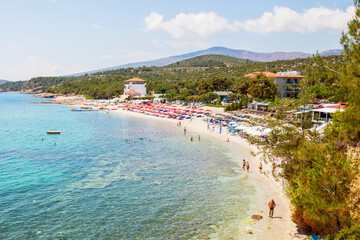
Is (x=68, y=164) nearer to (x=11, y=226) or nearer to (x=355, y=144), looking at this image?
(x=11, y=226)

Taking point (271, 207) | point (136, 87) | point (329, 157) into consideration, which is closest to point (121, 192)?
point (271, 207)

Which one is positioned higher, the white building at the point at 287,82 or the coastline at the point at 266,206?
the white building at the point at 287,82

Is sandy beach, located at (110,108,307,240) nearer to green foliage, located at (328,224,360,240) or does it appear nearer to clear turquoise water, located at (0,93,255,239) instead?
clear turquoise water, located at (0,93,255,239)

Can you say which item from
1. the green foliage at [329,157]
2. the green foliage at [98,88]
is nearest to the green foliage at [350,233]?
the green foliage at [329,157]

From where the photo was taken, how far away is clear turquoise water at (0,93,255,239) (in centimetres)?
1371

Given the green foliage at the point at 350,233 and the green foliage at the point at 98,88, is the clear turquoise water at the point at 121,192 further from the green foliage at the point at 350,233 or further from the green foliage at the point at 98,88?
the green foliage at the point at 98,88

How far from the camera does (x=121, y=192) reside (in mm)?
18438

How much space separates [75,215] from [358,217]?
572 inches

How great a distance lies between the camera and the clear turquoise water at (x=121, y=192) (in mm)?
13711

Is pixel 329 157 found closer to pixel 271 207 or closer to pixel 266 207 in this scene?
pixel 271 207

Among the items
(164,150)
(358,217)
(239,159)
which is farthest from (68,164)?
(358,217)

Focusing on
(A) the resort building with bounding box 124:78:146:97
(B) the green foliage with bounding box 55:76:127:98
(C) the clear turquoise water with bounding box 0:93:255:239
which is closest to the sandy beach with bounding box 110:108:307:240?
(C) the clear turquoise water with bounding box 0:93:255:239

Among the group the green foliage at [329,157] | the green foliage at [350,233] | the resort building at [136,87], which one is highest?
the resort building at [136,87]

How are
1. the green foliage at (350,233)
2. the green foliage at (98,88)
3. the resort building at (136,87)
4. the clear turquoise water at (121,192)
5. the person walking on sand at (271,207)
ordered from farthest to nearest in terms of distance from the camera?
the green foliage at (98,88) < the resort building at (136,87) < the person walking on sand at (271,207) < the clear turquoise water at (121,192) < the green foliage at (350,233)
